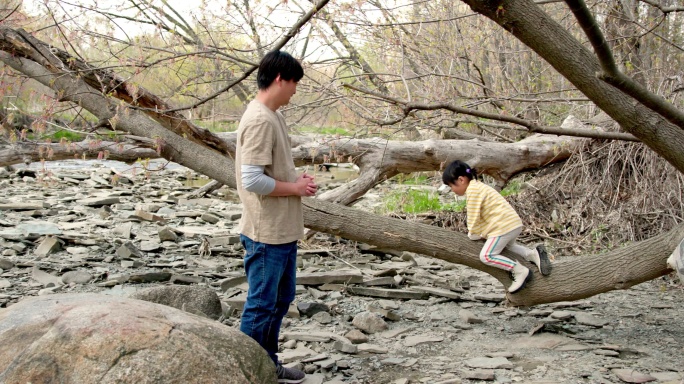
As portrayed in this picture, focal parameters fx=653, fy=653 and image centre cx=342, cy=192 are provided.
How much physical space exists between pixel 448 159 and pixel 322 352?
4.55 m

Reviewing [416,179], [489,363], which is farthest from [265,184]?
[416,179]

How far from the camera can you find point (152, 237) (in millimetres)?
9281

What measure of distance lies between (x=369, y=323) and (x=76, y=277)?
329 cm

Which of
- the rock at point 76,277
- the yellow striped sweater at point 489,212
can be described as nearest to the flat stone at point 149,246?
the rock at point 76,277

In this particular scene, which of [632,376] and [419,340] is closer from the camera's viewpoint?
[632,376]

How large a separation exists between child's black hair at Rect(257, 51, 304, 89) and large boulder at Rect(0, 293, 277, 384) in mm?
1439

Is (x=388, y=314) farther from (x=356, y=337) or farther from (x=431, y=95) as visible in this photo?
(x=431, y=95)

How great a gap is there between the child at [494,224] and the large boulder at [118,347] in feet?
8.35

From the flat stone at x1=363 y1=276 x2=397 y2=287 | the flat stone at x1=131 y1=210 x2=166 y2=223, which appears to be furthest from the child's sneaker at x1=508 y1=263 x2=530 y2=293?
the flat stone at x1=131 y1=210 x2=166 y2=223

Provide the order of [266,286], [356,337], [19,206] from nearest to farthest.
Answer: [266,286], [356,337], [19,206]

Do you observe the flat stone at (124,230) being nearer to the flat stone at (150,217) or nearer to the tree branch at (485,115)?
the flat stone at (150,217)

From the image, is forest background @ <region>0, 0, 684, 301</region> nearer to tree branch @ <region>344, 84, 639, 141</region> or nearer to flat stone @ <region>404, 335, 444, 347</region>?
tree branch @ <region>344, 84, 639, 141</region>

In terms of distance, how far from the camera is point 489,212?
5.56 m

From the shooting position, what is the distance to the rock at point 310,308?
5902 millimetres
